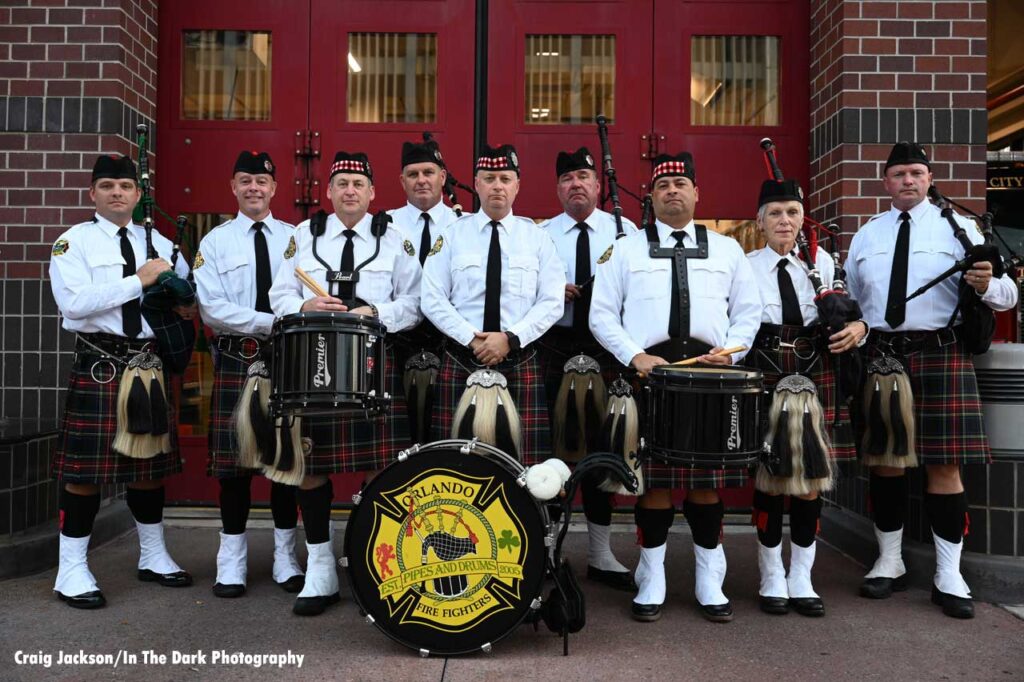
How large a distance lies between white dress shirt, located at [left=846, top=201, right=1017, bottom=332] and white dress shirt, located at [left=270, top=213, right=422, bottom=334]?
2019 mm

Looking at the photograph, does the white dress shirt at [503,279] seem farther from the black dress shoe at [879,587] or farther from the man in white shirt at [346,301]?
the black dress shoe at [879,587]

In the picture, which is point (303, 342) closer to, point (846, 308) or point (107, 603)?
point (107, 603)

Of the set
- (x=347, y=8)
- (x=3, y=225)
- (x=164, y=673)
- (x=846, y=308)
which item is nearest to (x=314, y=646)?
(x=164, y=673)

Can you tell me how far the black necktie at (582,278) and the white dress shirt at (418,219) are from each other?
2.04 feet

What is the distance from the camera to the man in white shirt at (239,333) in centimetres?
407

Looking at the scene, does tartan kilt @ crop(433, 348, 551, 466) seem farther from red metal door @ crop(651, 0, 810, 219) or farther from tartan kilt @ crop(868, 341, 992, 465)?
red metal door @ crop(651, 0, 810, 219)

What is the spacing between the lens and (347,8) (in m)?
5.52

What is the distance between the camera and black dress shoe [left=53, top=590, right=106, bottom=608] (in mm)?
3867

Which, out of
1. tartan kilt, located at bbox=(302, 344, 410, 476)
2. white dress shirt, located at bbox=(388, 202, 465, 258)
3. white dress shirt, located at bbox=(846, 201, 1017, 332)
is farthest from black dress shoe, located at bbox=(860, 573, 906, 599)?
white dress shirt, located at bbox=(388, 202, 465, 258)

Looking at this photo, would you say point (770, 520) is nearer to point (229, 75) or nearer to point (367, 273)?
point (367, 273)

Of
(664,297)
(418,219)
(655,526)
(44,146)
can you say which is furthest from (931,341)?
(44,146)

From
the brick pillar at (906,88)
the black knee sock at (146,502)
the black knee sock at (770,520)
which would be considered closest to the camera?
the black knee sock at (770,520)

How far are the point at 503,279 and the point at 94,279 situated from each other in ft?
5.97

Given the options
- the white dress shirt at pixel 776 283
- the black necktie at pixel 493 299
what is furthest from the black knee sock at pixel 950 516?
the black necktie at pixel 493 299
